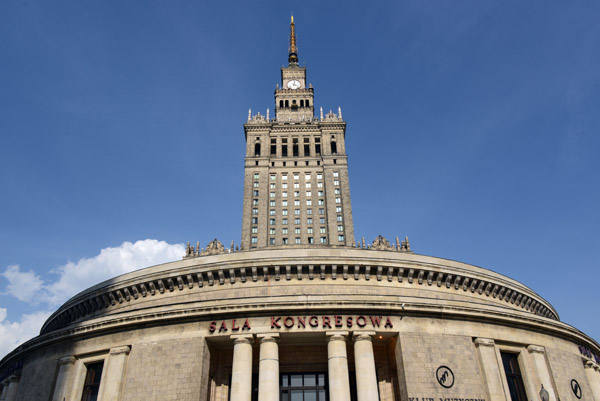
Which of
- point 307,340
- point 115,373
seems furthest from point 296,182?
point 115,373

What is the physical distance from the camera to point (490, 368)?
26203 mm

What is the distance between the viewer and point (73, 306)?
121 feet

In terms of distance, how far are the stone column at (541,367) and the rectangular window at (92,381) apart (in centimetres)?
2639

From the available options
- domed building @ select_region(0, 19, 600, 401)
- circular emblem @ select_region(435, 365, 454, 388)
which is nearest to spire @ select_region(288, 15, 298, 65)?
domed building @ select_region(0, 19, 600, 401)

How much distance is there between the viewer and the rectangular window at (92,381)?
27156 mm

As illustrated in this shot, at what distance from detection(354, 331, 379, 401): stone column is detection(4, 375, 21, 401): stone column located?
25.9 metres

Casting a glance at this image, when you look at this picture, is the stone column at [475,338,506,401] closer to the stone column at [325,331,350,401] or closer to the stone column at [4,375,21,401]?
the stone column at [325,331,350,401]

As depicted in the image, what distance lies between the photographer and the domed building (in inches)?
993

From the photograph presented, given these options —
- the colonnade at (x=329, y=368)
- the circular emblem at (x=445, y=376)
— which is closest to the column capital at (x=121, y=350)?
the colonnade at (x=329, y=368)

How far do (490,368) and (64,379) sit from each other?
25.5 meters

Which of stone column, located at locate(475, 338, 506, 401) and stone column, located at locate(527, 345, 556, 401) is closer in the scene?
stone column, located at locate(475, 338, 506, 401)

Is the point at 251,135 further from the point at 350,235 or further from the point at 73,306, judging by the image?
the point at 73,306

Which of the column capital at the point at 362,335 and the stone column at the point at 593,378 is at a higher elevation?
the column capital at the point at 362,335

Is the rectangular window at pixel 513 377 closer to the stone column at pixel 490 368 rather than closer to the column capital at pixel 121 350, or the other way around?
the stone column at pixel 490 368
